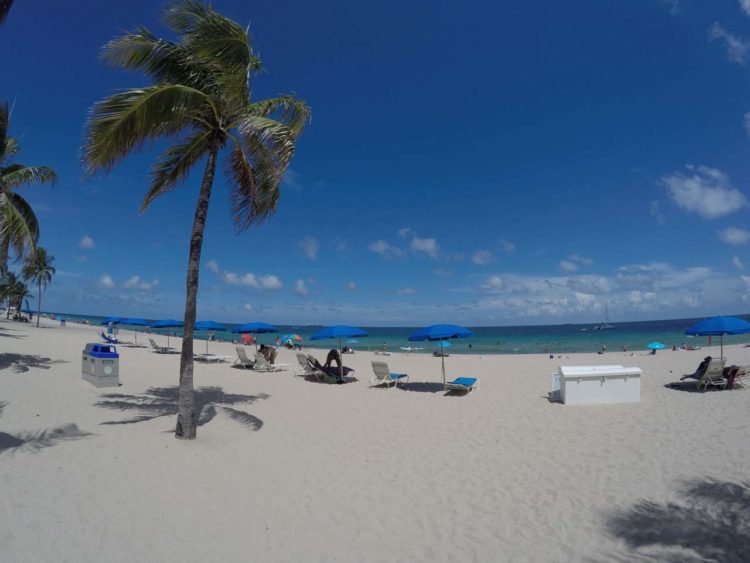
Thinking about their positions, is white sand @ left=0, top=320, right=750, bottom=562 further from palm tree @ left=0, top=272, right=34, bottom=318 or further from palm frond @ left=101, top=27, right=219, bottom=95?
palm tree @ left=0, top=272, right=34, bottom=318

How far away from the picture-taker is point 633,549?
372cm

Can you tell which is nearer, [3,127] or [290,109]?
[290,109]

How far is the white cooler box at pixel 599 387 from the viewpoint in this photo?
379 inches

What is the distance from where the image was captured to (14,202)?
1288 centimetres

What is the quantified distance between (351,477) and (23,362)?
13.6 metres

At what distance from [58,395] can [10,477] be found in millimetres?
5399

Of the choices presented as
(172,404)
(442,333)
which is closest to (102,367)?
(172,404)

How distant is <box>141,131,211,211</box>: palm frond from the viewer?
25.3ft

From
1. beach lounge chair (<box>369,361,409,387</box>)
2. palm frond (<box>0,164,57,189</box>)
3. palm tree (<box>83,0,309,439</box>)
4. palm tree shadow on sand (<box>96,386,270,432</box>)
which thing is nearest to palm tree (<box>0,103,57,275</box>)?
palm frond (<box>0,164,57,189</box>)

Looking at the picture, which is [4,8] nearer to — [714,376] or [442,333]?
[442,333]

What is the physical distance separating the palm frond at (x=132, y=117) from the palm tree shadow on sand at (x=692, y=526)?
745 centimetres

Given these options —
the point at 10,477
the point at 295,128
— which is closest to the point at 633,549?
the point at 10,477

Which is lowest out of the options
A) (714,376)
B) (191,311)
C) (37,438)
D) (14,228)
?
(37,438)

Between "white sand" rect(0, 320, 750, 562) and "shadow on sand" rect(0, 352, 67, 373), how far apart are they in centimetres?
334
